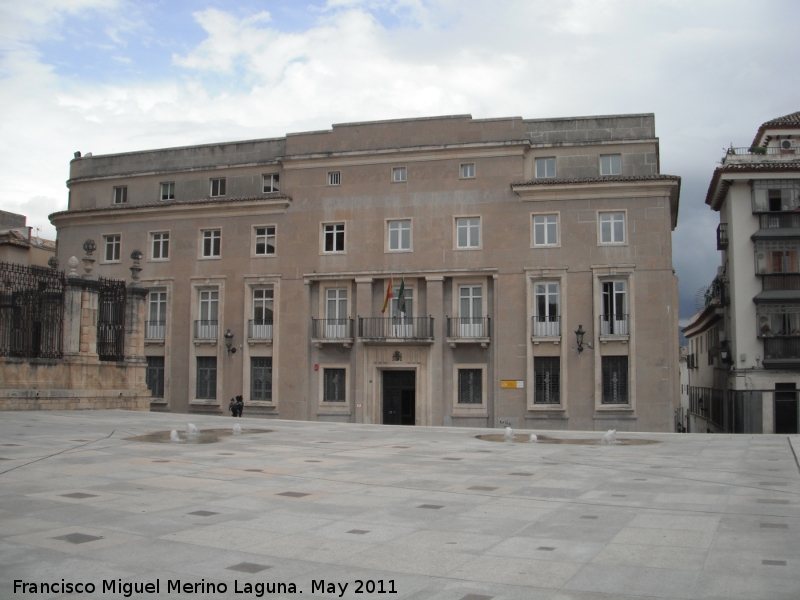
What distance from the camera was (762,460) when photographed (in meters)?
16.6

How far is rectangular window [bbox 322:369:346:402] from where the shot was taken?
37562mm

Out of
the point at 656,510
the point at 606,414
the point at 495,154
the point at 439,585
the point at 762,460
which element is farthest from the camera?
the point at 495,154

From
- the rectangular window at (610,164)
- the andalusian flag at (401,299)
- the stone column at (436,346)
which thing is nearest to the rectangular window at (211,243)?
the andalusian flag at (401,299)

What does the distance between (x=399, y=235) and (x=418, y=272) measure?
88.0 inches

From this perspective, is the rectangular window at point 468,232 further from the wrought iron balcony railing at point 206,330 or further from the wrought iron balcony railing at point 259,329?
the wrought iron balcony railing at point 206,330

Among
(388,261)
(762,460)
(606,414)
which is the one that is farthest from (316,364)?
(762,460)

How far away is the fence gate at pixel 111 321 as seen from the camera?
28.5 m

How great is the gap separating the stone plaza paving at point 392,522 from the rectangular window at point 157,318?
2332 centimetres

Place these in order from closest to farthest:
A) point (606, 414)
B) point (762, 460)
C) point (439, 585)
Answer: point (439, 585) < point (762, 460) < point (606, 414)

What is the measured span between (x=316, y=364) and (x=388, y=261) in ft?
20.6

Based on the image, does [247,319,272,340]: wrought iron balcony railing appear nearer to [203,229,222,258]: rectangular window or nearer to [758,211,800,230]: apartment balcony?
[203,229,222,258]: rectangular window

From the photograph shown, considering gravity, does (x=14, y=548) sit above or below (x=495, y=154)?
below

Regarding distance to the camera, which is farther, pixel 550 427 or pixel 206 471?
pixel 550 427

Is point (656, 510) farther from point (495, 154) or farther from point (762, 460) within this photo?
point (495, 154)
